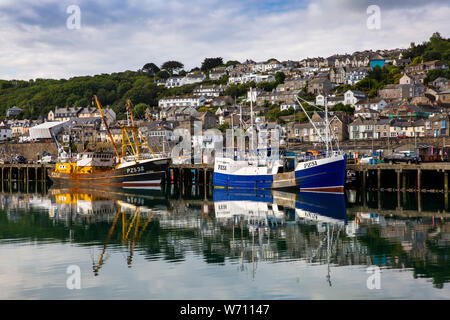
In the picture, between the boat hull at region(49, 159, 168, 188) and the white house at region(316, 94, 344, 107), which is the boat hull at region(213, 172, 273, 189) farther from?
the white house at region(316, 94, 344, 107)

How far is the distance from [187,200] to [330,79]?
88.3 meters

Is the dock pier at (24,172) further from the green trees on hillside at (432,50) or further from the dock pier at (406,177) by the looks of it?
the green trees on hillside at (432,50)

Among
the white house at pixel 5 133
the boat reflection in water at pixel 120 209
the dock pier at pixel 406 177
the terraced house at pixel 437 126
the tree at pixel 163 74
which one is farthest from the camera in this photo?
the tree at pixel 163 74

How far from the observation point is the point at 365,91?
348ft

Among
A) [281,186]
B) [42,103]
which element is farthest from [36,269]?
[42,103]

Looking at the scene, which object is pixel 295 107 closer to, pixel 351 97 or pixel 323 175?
pixel 351 97

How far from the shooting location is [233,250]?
1877 cm

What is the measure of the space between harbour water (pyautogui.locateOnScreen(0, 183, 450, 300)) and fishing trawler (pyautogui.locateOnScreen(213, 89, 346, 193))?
401cm

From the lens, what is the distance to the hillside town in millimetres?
74688

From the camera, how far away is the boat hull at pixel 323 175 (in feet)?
120

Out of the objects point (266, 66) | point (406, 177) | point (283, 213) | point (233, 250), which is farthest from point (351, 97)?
point (233, 250)

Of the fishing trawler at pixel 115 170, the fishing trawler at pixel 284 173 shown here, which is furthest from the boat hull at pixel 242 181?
the fishing trawler at pixel 115 170

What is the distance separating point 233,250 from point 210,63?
5909 inches
